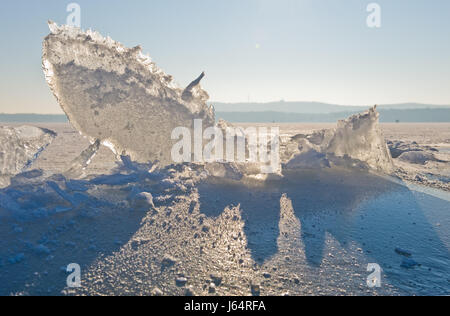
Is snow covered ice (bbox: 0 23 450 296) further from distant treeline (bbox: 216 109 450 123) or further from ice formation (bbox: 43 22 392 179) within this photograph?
distant treeline (bbox: 216 109 450 123)

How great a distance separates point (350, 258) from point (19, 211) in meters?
3.24

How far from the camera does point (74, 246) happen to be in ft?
7.56

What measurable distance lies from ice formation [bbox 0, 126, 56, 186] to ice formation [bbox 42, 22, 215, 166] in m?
0.64

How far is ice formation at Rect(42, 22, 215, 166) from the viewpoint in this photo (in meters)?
4.45

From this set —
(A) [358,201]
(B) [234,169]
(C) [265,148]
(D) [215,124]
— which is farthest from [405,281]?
(D) [215,124]

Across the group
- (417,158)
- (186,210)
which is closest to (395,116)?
(417,158)

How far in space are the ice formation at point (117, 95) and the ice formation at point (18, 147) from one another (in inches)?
25.4

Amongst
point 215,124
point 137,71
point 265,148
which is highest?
point 137,71

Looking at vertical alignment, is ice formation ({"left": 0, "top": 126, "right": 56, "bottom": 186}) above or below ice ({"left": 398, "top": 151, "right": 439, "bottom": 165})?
above

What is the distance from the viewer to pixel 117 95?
4.86 m

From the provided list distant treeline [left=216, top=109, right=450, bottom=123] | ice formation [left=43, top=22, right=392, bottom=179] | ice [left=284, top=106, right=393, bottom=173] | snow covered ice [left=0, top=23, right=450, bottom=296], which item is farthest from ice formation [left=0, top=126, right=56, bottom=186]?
distant treeline [left=216, top=109, right=450, bottom=123]

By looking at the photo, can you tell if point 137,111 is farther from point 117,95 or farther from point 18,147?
point 18,147

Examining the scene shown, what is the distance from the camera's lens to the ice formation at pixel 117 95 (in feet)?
14.6
